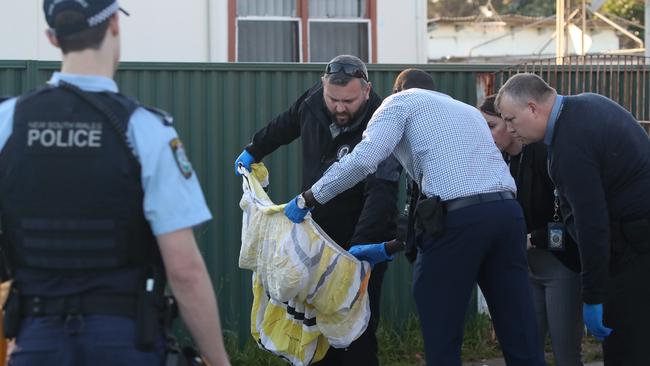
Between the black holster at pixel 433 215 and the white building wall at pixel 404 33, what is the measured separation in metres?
Result: 5.17

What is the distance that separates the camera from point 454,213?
15.7 feet

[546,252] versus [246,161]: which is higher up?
[246,161]

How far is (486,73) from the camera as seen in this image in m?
7.78

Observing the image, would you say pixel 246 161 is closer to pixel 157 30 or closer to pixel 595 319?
pixel 595 319

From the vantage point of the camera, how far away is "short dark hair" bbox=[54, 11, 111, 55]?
115 inches

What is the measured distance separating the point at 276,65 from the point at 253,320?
235 centimetres

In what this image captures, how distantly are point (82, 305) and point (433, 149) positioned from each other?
7.85 feet

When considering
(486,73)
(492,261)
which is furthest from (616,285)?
(486,73)

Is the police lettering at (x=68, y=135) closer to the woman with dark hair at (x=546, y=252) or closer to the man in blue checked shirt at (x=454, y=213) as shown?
the man in blue checked shirt at (x=454, y=213)

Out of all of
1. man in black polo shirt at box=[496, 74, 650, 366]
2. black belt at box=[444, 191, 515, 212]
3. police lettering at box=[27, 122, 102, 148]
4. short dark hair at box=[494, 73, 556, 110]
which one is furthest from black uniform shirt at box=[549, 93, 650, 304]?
police lettering at box=[27, 122, 102, 148]

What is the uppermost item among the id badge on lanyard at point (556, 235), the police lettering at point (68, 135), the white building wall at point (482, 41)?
the white building wall at point (482, 41)

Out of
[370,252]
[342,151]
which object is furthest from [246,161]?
[370,252]

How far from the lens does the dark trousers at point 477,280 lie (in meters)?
4.78

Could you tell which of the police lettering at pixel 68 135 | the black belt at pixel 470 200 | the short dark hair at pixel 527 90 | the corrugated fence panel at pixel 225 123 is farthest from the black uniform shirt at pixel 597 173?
the corrugated fence panel at pixel 225 123
